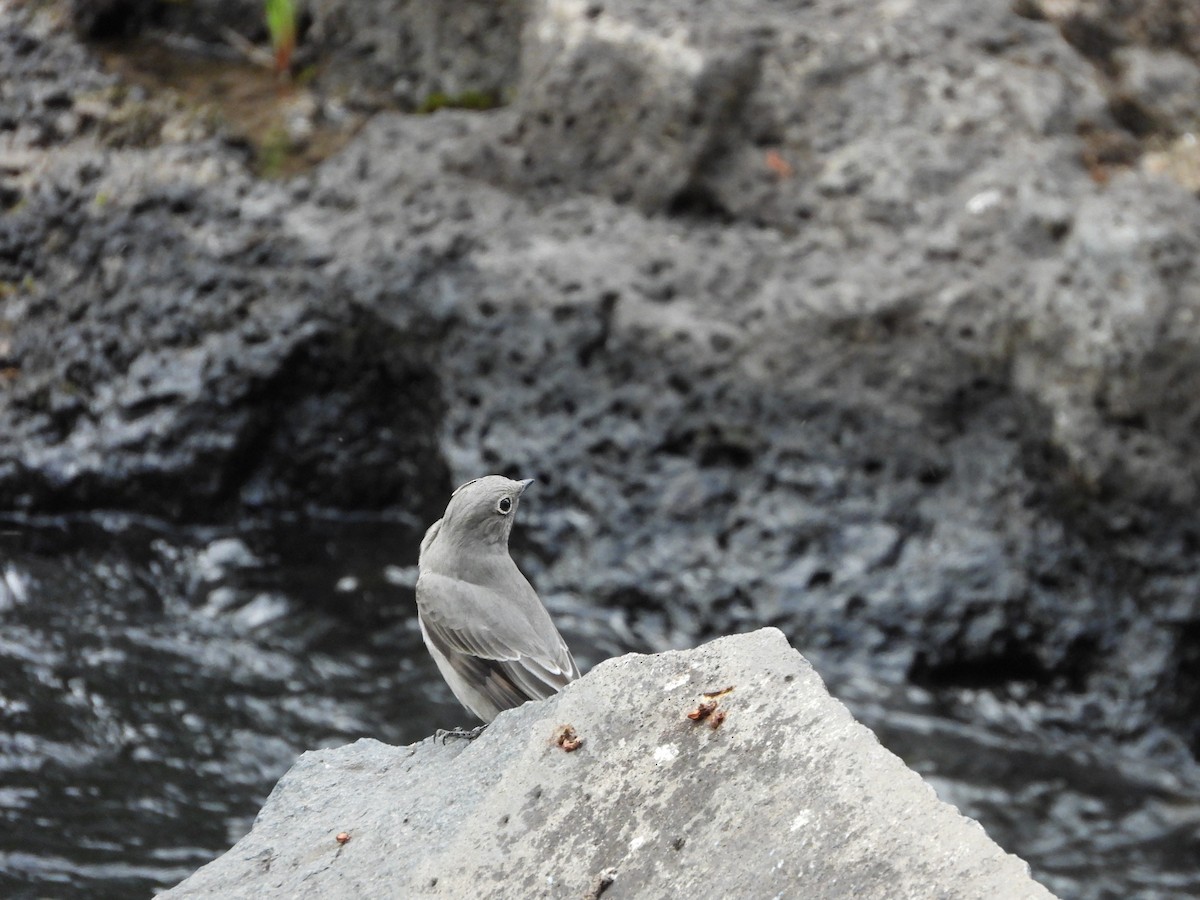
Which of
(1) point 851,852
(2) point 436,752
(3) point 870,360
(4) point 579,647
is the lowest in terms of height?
(4) point 579,647

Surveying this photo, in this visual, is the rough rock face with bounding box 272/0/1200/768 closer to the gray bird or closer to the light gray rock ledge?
the gray bird

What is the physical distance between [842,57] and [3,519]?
546 centimetres

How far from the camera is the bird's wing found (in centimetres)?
427

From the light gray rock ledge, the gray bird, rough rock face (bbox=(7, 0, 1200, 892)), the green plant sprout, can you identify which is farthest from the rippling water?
the green plant sprout

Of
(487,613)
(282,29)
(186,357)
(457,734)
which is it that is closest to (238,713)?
(186,357)

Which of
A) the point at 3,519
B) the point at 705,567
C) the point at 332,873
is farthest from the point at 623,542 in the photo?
the point at 332,873

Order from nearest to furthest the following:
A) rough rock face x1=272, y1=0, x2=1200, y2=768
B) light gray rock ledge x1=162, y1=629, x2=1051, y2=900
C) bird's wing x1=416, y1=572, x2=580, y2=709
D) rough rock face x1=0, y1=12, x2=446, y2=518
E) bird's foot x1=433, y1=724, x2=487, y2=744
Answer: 1. light gray rock ledge x1=162, y1=629, x2=1051, y2=900
2. bird's foot x1=433, y1=724, x2=487, y2=744
3. bird's wing x1=416, y1=572, x2=580, y2=709
4. rough rock face x1=272, y1=0, x2=1200, y2=768
5. rough rock face x1=0, y1=12, x2=446, y2=518

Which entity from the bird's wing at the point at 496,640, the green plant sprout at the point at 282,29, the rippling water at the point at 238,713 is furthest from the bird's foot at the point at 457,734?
the green plant sprout at the point at 282,29

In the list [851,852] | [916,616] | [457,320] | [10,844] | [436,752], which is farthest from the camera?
[457,320]

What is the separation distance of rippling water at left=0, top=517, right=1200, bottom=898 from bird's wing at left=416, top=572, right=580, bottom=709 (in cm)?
198

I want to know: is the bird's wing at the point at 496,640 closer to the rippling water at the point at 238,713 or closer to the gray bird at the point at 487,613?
the gray bird at the point at 487,613

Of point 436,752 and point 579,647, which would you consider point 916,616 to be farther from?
point 436,752

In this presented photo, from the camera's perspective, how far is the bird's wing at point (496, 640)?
4270 mm

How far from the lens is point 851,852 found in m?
2.67
